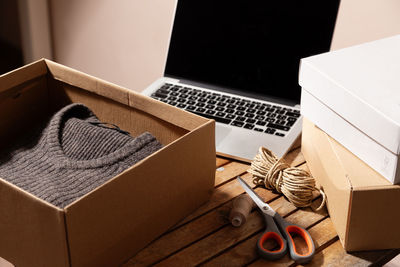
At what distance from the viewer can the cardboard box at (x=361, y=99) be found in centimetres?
76

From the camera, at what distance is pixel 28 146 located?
0.93m

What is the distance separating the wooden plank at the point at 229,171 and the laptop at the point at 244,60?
0.20ft

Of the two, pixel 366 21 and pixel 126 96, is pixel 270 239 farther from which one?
pixel 366 21

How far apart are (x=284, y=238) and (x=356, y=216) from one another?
0.35 feet

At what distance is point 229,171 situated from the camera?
967 mm

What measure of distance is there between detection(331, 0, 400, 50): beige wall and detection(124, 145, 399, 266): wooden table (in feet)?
2.16

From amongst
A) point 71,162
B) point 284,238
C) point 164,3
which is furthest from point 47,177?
point 164,3

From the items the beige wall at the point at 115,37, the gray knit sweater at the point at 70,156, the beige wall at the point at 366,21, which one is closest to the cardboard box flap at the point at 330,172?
the gray knit sweater at the point at 70,156

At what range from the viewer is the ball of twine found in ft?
2.86

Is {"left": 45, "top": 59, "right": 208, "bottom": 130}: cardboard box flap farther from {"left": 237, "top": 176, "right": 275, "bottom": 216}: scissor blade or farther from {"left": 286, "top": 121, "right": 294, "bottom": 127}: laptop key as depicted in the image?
{"left": 286, "top": 121, "right": 294, "bottom": 127}: laptop key

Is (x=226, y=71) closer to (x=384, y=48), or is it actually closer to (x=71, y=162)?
(x=384, y=48)

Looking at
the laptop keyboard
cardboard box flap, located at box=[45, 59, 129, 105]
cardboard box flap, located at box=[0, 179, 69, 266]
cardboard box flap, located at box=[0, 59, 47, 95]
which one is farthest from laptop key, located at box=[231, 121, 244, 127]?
cardboard box flap, located at box=[0, 179, 69, 266]

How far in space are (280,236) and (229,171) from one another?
200 mm

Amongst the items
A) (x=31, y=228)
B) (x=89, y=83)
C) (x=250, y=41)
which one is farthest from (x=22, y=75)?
(x=250, y=41)
